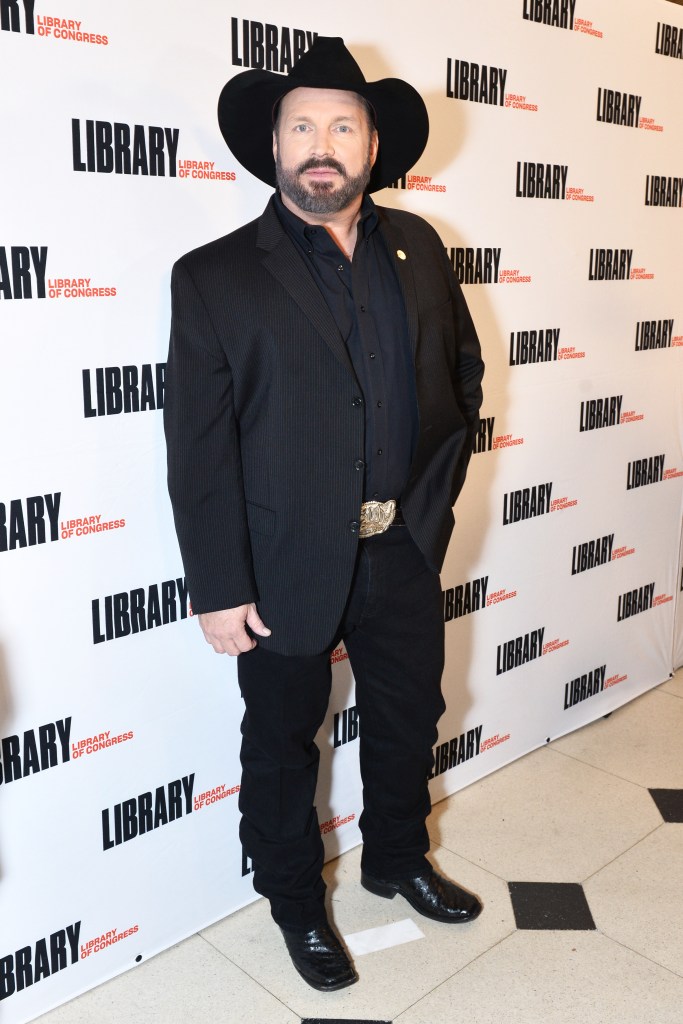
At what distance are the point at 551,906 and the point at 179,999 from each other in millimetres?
860

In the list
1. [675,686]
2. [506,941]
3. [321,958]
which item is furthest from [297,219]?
[675,686]

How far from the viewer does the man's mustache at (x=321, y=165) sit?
5.54ft

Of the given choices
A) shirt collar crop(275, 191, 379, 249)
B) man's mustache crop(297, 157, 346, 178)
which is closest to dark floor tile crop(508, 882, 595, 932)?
shirt collar crop(275, 191, 379, 249)

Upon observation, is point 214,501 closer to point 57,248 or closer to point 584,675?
point 57,248

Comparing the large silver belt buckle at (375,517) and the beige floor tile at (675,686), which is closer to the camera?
the large silver belt buckle at (375,517)

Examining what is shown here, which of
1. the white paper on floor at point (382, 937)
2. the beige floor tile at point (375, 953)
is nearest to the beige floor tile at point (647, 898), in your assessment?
the beige floor tile at point (375, 953)

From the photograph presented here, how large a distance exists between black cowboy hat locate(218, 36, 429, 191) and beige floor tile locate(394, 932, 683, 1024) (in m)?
1.64

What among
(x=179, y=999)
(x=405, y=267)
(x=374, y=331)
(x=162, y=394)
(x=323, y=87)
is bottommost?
(x=179, y=999)

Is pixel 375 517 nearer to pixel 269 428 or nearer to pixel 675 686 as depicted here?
pixel 269 428

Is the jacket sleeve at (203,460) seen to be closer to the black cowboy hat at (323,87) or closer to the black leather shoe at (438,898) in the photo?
the black cowboy hat at (323,87)

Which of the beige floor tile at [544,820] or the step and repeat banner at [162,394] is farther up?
the step and repeat banner at [162,394]

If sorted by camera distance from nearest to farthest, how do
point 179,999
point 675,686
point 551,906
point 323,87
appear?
point 323,87
point 179,999
point 551,906
point 675,686

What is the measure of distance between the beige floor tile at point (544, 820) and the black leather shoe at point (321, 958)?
0.52m

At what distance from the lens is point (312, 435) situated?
68.9 inches
